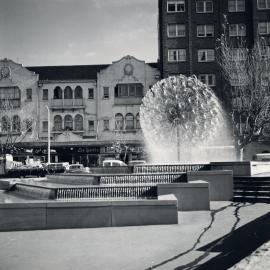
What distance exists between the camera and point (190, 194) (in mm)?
13125

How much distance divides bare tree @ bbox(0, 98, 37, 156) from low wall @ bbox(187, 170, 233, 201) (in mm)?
37211

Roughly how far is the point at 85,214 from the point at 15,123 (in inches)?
1659

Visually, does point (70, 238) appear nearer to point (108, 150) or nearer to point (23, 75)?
point (108, 150)

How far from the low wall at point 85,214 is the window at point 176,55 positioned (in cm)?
4053

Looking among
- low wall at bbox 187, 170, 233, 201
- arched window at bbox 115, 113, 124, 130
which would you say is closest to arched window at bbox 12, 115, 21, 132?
arched window at bbox 115, 113, 124, 130

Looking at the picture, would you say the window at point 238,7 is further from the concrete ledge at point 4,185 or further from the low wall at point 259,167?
the concrete ledge at point 4,185

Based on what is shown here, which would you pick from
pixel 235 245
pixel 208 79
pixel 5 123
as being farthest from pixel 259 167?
pixel 5 123

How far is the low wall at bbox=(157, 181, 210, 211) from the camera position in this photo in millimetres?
13055

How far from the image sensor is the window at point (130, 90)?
50.6 metres

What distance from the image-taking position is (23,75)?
5112 centimetres

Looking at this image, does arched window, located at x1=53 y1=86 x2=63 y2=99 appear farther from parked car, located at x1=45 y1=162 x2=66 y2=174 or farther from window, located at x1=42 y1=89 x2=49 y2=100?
parked car, located at x1=45 y1=162 x2=66 y2=174

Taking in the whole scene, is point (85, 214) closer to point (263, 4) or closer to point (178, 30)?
point (178, 30)

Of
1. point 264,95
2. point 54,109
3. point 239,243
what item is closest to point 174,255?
point 239,243

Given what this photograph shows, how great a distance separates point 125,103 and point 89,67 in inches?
311
